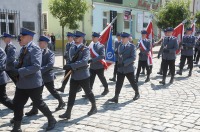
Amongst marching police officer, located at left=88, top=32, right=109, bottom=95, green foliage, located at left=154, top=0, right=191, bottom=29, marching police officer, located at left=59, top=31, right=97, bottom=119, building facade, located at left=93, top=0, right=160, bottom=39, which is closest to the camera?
marching police officer, located at left=59, top=31, right=97, bottom=119

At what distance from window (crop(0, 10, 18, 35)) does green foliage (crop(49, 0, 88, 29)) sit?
2105 millimetres

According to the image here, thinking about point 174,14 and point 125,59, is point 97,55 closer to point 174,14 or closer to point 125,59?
point 125,59

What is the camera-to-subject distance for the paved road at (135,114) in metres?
5.42

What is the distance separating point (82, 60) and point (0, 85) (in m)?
1.66

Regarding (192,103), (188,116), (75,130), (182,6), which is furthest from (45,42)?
Answer: (182,6)

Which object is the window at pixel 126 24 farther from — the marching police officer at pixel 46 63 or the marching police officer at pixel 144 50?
the marching police officer at pixel 46 63

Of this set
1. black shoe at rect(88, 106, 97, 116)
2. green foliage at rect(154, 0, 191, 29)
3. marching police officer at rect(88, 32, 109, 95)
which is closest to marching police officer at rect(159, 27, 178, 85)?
marching police officer at rect(88, 32, 109, 95)

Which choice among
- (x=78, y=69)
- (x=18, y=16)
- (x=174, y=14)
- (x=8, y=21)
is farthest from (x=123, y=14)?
(x=78, y=69)

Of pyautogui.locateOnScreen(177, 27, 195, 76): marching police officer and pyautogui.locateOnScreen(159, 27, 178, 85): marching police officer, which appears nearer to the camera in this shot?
pyautogui.locateOnScreen(159, 27, 178, 85): marching police officer

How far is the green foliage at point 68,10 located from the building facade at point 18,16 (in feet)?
2.78

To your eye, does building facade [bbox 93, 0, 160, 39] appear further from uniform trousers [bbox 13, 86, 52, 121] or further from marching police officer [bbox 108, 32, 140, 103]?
uniform trousers [bbox 13, 86, 52, 121]

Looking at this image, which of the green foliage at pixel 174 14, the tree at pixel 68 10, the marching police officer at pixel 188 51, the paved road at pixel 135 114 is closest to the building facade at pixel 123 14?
the green foliage at pixel 174 14

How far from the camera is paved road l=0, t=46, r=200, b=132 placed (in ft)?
17.8

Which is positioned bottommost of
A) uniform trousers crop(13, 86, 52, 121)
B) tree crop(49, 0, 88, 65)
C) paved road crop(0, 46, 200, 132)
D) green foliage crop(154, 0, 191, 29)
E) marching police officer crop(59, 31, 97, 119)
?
paved road crop(0, 46, 200, 132)
